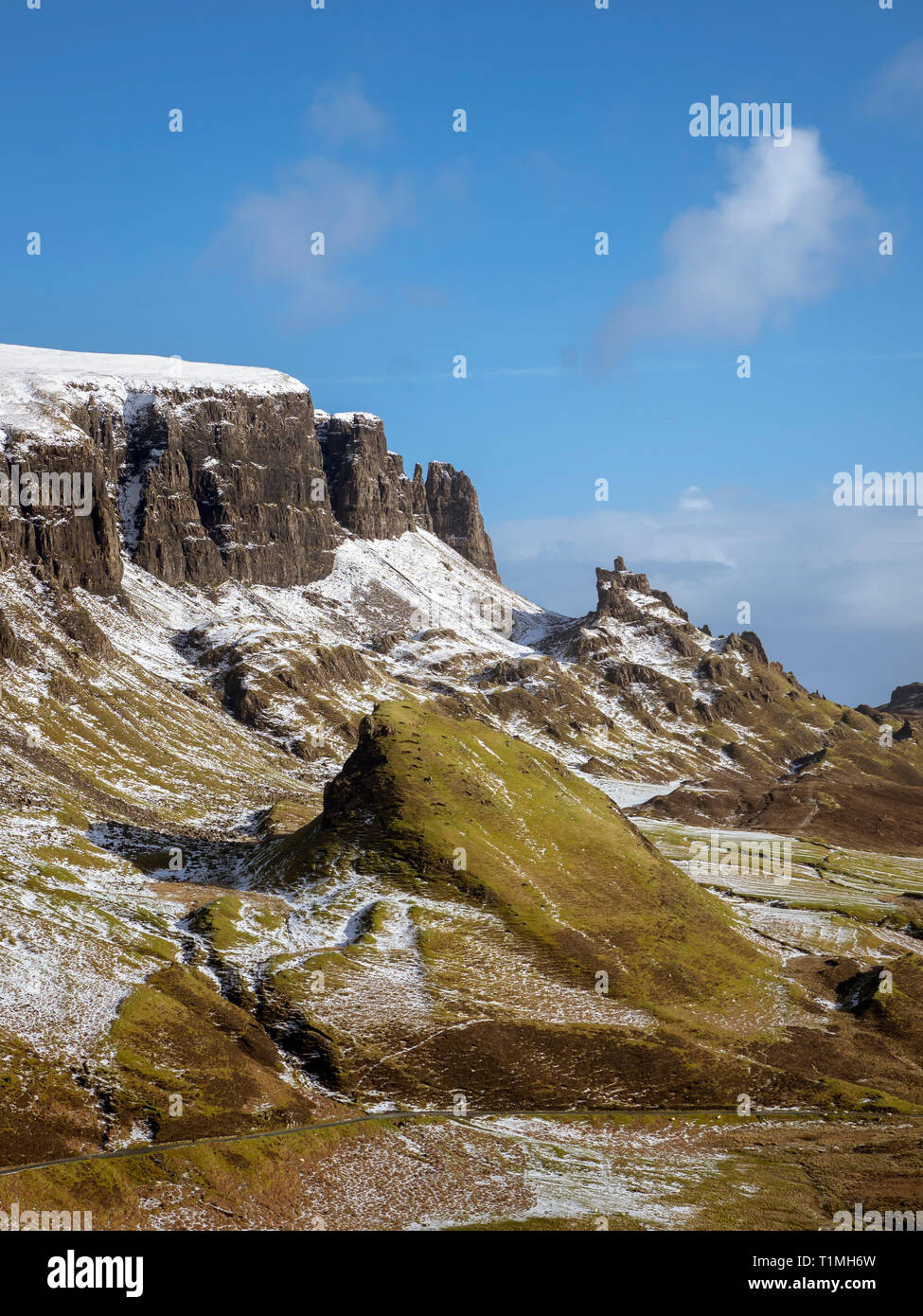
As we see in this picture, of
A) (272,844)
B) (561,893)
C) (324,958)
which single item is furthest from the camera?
(272,844)

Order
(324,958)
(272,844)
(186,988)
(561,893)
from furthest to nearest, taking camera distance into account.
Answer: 1. (272,844)
2. (561,893)
3. (324,958)
4. (186,988)

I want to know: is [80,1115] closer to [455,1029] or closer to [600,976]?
[455,1029]

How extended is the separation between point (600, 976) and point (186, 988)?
4469cm

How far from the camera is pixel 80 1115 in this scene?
87.1m

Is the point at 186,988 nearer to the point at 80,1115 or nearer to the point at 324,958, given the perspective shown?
the point at 324,958
